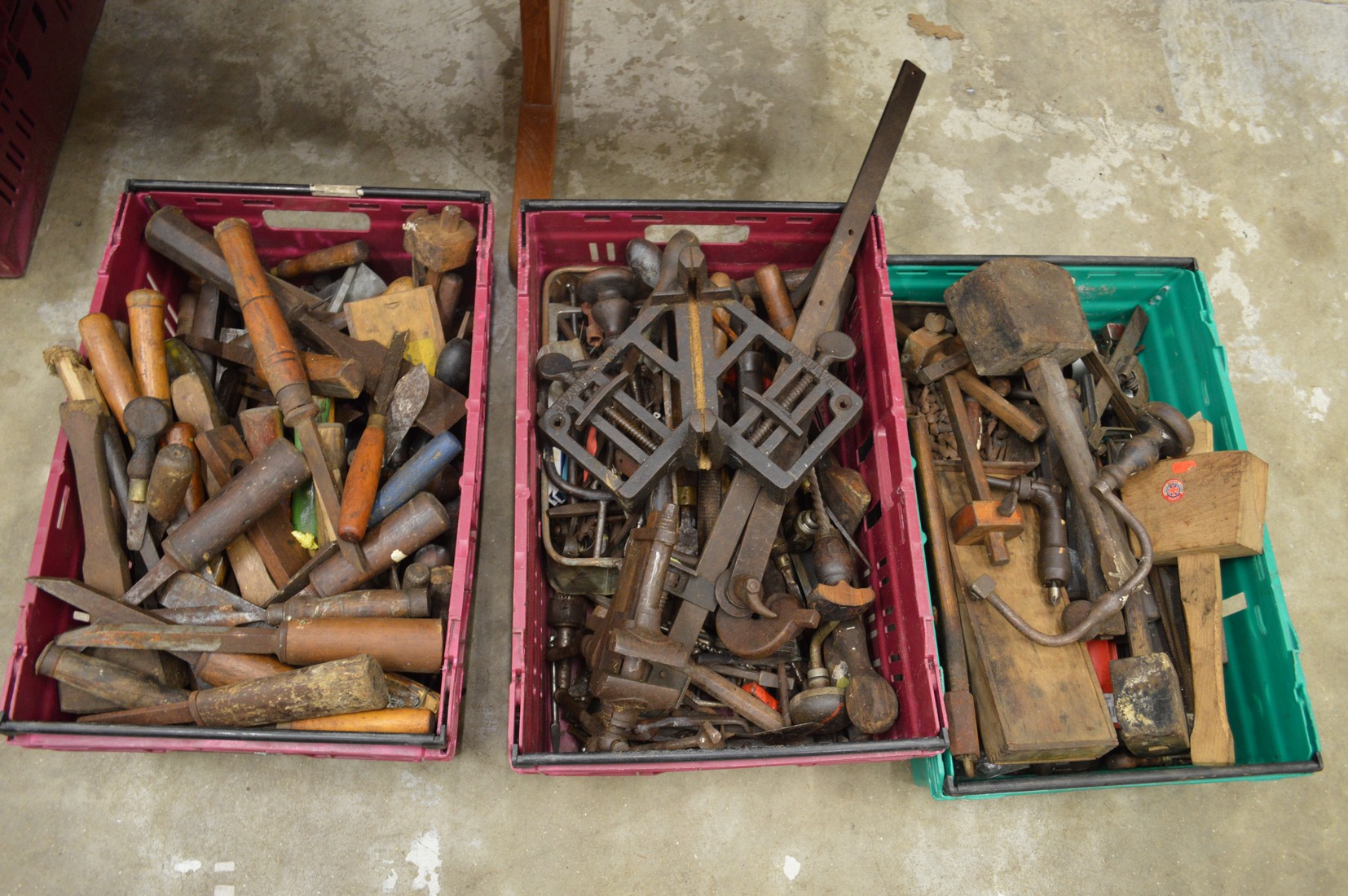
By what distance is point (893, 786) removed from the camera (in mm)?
2246

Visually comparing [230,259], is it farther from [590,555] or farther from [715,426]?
[715,426]

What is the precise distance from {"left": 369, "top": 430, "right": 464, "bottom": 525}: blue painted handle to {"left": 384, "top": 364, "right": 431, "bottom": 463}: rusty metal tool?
81 millimetres

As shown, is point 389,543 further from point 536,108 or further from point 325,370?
point 536,108

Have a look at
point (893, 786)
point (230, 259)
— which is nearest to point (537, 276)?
point (230, 259)

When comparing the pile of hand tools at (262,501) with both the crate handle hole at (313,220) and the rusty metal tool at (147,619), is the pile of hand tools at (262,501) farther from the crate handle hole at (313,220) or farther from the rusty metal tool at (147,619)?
the crate handle hole at (313,220)

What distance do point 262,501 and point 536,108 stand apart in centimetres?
178

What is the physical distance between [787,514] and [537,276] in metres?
0.99

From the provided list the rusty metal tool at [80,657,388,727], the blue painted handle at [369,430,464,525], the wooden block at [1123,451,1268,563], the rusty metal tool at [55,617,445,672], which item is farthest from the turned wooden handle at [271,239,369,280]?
the wooden block at [1123,451,1268,563]

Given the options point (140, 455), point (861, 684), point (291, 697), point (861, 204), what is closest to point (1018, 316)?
point (861, 204)

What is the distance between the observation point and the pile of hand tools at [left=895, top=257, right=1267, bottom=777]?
78.1 inches

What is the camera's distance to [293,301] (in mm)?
2225

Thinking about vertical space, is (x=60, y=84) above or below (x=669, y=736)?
above

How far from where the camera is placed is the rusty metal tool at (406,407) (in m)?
2.08

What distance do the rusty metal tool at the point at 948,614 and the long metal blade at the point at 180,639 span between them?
1573 mm
